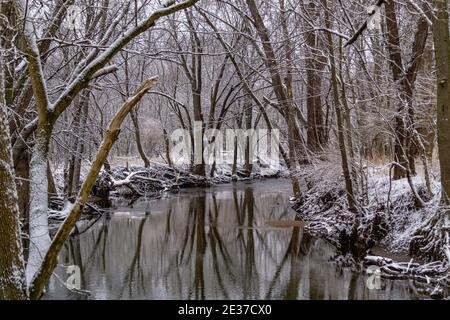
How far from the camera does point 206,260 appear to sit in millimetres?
10023

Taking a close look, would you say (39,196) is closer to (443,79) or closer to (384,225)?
(443,79)

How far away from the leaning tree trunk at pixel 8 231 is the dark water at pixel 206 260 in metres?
1.43

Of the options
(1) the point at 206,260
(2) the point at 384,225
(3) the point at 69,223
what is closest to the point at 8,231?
(3) the point at 69,223

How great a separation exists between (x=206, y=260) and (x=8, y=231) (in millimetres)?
6658

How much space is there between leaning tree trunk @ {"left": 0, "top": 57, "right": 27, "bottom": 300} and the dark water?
143cm

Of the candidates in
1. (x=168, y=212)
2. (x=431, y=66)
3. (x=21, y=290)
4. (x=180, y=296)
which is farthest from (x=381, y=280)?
(x=168, y=212)

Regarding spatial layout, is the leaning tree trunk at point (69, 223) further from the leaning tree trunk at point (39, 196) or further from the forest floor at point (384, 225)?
the forest floor at point (384, 225)

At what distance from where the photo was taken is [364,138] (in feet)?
40.9

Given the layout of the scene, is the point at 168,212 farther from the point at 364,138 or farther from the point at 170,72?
the point at 170,72

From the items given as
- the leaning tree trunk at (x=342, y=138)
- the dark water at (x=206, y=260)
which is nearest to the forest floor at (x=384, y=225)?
the leaning tree trunk at (x=342, y=138)

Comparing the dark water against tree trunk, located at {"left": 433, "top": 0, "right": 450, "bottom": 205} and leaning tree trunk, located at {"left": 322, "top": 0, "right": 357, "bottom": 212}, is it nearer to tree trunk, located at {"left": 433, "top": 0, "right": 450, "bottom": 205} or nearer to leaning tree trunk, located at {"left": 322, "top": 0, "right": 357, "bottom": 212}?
leaning tree trunk, located at {"left": 322, "top": 0, "right": 357, "bottom": 212}

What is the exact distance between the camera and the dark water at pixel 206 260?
7699 mm

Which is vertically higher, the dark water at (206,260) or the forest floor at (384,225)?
the forest floor at (384,225)
